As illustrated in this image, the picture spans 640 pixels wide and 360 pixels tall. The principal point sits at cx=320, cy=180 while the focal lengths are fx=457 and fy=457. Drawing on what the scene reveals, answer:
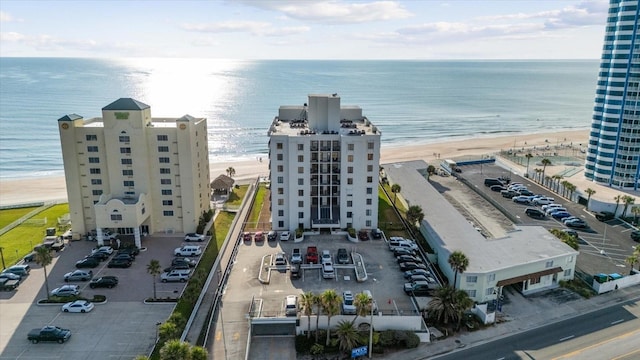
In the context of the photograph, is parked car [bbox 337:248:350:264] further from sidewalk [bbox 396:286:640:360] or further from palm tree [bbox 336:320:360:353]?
sidewalk [bbox 396:286:640:360]

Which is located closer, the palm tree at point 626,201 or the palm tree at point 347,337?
the palm tree at point 347,337

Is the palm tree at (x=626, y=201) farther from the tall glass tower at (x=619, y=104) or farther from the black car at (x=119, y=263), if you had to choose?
the black car at (x=119, y=263)

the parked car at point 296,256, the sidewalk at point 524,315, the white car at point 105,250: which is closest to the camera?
the sidewalk at point 524,315

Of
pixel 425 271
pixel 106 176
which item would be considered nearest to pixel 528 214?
pixel 425 271

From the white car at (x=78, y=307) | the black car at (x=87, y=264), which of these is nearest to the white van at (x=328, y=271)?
the white car at (x=78, y=307)

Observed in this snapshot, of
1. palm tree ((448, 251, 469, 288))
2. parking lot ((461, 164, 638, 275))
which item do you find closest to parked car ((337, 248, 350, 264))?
palm tree ((448, 251, 469, 288))

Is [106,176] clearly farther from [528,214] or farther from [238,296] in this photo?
[528,214]
